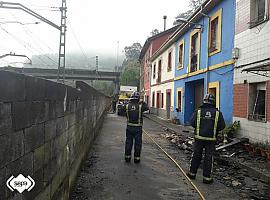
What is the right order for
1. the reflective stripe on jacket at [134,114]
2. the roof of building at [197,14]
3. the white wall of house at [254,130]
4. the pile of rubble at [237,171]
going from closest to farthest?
the pile of rubble at [237,171]
the reflective stripe on jacket at [134,114]
the white wall of house at [254,130]
the roof of building at [197,14]

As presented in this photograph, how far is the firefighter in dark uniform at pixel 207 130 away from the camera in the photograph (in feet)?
22.5

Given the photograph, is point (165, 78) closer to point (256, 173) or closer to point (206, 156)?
point (256, 173)

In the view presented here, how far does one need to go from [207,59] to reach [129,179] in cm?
994

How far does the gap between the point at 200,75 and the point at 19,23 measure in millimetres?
10041

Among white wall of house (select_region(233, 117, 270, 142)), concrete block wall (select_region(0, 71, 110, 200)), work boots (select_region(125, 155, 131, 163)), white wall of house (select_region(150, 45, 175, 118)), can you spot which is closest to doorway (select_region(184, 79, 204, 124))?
white wall of house (select_region(150, 45, 175, 118))

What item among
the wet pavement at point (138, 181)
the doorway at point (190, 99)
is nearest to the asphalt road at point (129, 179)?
the wet pavement at point (138, 181)

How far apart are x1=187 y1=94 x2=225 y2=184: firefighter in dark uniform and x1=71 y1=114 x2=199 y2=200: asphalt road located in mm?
533

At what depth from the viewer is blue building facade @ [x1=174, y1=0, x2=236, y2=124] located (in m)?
12.4

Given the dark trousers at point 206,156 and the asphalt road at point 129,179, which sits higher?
the dark trousers at point 206,156

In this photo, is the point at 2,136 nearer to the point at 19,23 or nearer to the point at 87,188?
the point at 87,188

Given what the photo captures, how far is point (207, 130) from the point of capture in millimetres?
6895

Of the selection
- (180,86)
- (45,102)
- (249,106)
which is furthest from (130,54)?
(45,102)

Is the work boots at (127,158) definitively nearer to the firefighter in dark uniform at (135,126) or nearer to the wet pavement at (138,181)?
the firefighter in dark uniform at (135,126)

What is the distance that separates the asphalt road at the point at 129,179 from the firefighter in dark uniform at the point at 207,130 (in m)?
0.53
